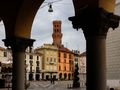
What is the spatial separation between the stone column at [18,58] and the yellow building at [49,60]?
74.9 metres

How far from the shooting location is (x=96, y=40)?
6.43 metres

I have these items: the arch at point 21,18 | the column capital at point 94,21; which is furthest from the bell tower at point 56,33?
the column capital at point 94,21

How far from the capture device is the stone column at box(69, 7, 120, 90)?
6.29 m

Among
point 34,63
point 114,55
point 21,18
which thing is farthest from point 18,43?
point 34,63

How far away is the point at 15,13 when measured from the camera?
907 centimetres

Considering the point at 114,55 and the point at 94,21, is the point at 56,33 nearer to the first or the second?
the point at 114,55

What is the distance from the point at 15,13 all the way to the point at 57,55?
80250 mm

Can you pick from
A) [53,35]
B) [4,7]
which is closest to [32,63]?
[53,35]

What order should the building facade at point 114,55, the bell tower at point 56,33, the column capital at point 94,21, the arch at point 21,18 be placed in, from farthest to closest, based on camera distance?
the bell tower at point 56,33, the building facade at point 114,55, the arch at point 21,18, the column capital at point 94,21

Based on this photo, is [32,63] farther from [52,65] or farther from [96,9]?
[96,9]

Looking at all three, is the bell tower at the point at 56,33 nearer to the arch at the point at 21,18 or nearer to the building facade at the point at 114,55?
the building facade at the point at 114,55

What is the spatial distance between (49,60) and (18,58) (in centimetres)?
7771

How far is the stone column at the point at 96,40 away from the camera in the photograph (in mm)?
6289

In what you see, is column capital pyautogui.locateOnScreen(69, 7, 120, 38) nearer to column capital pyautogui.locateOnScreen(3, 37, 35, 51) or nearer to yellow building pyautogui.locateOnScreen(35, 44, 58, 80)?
column capital pyautogui.locateOnScreen(3, 37, 35, 51)
